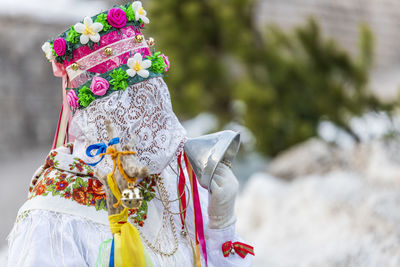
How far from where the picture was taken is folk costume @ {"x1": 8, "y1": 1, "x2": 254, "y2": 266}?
54.5 inches

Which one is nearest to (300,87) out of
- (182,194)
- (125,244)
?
(182,194)

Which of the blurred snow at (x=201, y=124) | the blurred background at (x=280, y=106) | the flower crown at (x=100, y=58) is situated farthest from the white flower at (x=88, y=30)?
the blurred snow at (x=201, y=124)

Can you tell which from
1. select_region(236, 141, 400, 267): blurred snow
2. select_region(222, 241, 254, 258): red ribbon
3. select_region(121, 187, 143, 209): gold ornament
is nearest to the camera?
select_region(121, 187, 143, 209): gold ornament

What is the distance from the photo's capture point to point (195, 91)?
7043 mm

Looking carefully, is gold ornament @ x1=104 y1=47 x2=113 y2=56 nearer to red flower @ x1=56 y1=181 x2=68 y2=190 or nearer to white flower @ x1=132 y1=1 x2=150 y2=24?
white flower @ x1=132 y1=1 x2=150 y2=24

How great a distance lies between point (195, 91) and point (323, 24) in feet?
11.0

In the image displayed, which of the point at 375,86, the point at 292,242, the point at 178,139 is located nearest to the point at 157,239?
the point at 178,139

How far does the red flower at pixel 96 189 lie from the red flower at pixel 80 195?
0.02 m

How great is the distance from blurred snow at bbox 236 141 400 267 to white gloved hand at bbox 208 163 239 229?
5.27 ft

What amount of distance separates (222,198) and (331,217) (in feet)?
8.40

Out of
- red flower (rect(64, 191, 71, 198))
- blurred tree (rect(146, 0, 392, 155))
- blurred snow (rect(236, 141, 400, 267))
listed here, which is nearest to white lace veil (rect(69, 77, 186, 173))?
red flower (rect(64, 191, 71, 198))

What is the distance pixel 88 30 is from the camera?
1.49 m

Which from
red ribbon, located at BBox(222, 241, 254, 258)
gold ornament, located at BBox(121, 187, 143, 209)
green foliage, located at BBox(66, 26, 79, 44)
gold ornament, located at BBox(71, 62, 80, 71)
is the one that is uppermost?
green foliage, located at BBox(66, 26, 79, 44)

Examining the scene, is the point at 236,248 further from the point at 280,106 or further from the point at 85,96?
the point at 280,106
